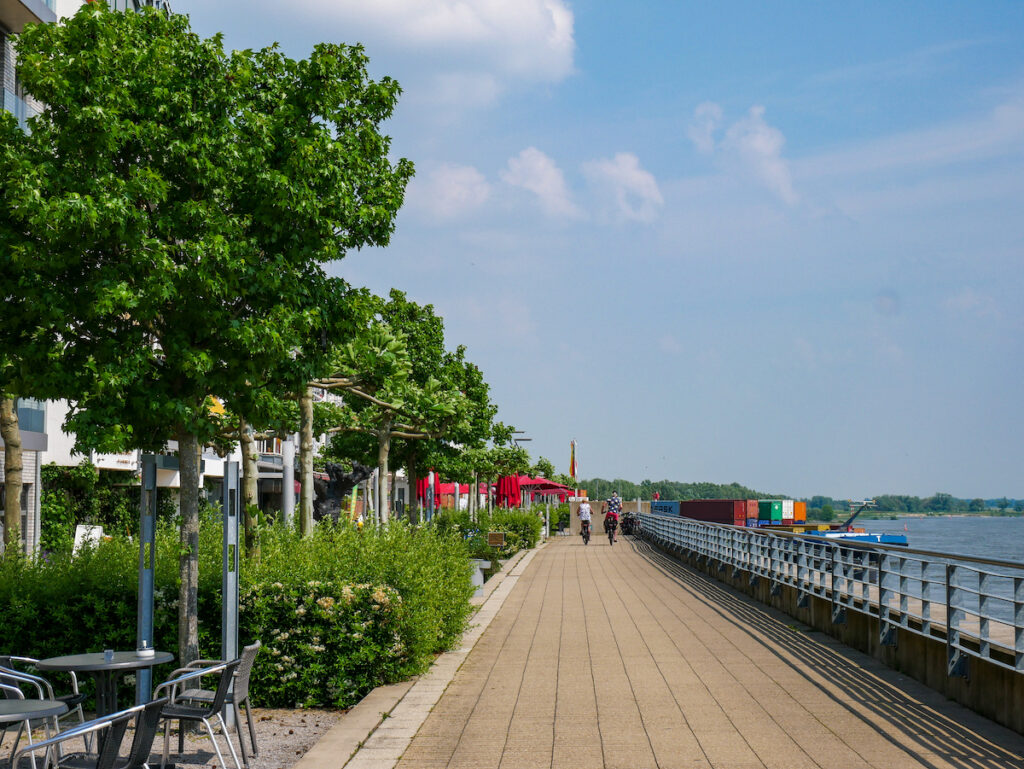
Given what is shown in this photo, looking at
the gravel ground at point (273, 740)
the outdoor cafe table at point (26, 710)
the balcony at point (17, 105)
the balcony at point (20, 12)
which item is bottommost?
the gravel ground at point (273, 740)

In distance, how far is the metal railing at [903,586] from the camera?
8391 mm

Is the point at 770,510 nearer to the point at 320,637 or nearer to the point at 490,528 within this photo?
the point at 490,528

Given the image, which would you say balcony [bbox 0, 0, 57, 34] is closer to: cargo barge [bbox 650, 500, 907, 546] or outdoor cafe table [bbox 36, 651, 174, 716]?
outdoor cafe table [bbox 36, 651, 174, 716]

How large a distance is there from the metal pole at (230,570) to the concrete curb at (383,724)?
1.04 meters

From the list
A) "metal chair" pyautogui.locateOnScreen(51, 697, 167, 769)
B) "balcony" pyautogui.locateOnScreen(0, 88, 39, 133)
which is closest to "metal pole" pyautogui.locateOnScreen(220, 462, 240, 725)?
"metal chair" pyautogui.locateOnScreen(51, 697, 167, 769)

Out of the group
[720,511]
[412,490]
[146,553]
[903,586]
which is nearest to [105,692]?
[146,553]

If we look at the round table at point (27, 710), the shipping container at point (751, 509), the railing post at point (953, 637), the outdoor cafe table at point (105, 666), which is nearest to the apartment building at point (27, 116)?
the outdoor cafe table at point (105, 666)

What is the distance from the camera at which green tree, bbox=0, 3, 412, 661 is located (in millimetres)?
7984

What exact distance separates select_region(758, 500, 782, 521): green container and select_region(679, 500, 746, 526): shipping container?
4962mm

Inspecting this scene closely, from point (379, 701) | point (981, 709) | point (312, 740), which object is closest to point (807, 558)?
point (981, 709)

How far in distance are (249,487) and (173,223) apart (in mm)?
6674

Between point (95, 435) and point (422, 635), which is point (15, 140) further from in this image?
point (422, 635)

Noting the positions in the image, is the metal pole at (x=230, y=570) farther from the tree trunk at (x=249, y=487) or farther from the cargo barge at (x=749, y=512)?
the cargo barge at (x=749, y=512)

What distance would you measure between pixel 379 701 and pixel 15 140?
525 centimetres
